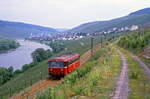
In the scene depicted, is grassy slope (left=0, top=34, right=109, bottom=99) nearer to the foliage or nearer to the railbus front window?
the railbus front window

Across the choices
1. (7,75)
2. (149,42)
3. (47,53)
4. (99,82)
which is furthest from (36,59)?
(99,82)

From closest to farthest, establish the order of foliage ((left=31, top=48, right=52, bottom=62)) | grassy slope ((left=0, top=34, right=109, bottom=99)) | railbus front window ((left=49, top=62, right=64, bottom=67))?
railbus front window ((left=49, top=62, right=64, bottom=67)) → grassy slope ((left=0, top=34, right=109, bottom=99)) → foliage ((left=31, top=48, right=52, bottom=62))

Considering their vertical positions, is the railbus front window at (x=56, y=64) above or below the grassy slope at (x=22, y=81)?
above

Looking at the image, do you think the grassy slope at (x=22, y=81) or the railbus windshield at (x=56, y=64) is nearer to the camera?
the railbus windshield at (x=56, y=64)

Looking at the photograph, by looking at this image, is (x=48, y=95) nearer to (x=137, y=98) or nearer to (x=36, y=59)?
(x=137, y=98)

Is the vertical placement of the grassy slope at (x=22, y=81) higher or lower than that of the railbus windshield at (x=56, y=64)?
Result: lower

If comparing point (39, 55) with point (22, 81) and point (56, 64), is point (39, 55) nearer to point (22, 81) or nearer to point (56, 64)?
point (22, 81)

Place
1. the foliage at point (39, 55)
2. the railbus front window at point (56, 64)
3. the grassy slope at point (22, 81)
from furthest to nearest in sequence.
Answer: the foliage at point (39, 55)
the grassy slope at point (22, 81)
the railbus front window at point (56, 64)

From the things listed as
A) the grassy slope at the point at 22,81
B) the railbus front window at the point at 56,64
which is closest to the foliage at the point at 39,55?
the grassy slope at the point at 22,81

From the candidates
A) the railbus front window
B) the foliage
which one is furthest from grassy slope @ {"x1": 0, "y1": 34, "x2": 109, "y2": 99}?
the foliage

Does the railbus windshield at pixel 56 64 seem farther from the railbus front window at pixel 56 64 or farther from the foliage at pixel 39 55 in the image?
the foliage at pixel 39 55

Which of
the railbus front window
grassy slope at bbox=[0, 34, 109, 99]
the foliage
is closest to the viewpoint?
the railbus front window

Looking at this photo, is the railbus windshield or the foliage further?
the foliage

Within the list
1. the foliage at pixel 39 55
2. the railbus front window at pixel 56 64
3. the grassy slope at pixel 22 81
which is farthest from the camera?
the foliage at pixel 39 55
